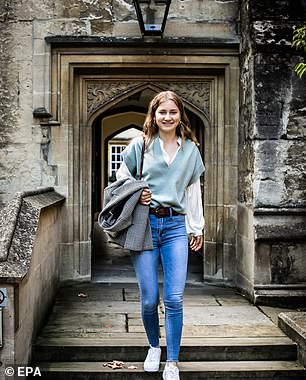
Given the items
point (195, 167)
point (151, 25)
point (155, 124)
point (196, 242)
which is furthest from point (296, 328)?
point (151, 25)

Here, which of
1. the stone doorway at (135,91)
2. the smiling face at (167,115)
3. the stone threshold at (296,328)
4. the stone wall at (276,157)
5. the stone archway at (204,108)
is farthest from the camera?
the stone archway at (204,108)

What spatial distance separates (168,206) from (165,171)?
0.22 m

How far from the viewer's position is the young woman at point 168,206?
3.55m

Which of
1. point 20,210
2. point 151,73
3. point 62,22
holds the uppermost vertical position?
point 62,22

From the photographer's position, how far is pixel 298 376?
166 inches

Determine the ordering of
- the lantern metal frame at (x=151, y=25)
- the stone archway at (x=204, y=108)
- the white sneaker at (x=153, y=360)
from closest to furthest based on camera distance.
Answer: the white sneaker at (x=153, y=360), the lantern metal frame at (x=151, y=25), the stone archway at (x=204, y=108)

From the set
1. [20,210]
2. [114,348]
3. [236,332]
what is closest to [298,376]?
[236,332]

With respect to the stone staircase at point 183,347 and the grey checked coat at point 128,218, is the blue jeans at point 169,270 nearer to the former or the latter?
the grey checked coat at point 128,218

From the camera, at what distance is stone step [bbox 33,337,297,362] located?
4.30m

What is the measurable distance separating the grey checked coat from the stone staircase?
1076mm

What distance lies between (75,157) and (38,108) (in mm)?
716

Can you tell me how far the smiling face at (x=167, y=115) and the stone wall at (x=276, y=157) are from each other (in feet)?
8.14

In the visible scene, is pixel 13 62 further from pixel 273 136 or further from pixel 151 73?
pixel 273 136

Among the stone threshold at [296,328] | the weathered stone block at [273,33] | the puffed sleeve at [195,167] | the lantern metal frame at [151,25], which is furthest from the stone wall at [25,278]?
the weathered stone block at [273,33]
